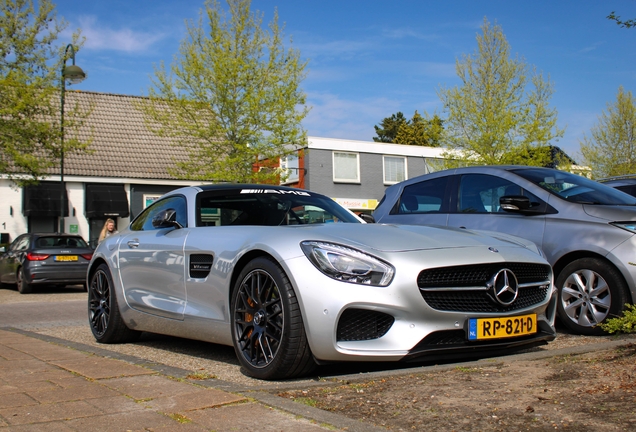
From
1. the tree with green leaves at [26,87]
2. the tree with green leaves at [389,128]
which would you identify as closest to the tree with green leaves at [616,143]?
the tree with green leaves at [26,87]

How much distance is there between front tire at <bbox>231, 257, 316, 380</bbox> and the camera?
14.6ft

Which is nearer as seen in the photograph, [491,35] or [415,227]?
[415,227]

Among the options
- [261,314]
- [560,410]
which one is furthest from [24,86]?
[560,410]

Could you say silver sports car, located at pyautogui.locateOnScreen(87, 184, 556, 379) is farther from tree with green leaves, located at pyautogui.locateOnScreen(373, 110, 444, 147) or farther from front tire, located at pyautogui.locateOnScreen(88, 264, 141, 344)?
tree with green leaves, located at pyautogui.locateOnScreen(373, 110, 444, 147)

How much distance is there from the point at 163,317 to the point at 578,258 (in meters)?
3.74

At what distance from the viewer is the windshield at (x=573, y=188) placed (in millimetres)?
6934

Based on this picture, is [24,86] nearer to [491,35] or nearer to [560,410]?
[491,35]

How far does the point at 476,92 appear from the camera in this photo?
28234 mm

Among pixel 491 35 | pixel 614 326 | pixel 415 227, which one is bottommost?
pixel 614 326

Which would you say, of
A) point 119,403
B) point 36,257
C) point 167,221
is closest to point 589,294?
point 167,221

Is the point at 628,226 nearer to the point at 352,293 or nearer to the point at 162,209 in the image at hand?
the point at 352,293

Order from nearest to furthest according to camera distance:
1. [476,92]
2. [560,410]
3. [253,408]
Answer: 1. [560,410]
2. [253,408]
3. [476,92]

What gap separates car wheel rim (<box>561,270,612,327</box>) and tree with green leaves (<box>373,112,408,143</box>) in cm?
7880

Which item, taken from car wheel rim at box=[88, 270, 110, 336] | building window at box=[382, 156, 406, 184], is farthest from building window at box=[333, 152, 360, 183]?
car wheel rim at box=[88, 270, 110, 336]
